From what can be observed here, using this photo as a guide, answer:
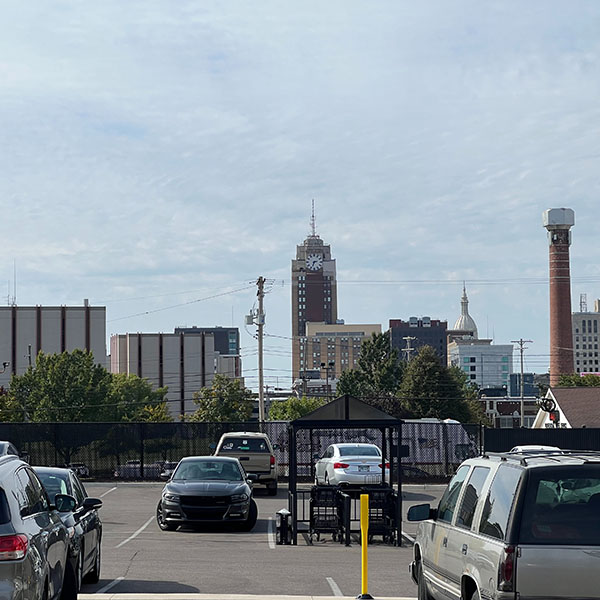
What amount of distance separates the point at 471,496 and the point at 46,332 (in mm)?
106716

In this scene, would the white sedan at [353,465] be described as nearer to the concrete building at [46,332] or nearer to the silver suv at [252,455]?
the silver suv at [252,455]

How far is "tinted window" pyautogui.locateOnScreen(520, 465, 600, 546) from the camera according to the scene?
771cm

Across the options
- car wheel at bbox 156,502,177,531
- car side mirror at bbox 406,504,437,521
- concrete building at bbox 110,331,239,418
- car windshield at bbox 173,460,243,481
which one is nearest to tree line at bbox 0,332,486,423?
concrete building at bbox 110,331,239,418

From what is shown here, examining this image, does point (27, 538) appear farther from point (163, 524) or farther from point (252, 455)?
point (252, 455)

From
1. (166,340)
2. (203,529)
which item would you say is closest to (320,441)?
(203,529)

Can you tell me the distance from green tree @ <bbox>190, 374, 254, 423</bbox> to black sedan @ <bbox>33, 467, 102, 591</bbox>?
67532mm

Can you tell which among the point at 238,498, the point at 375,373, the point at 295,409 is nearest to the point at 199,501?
the point at 238,498

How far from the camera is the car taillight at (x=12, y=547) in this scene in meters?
7.85

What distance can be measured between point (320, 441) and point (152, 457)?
5.81m

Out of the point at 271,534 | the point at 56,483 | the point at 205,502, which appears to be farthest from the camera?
the point at 271,534

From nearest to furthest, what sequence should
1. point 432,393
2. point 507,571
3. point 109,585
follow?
point 507,571 < point 109,585 < point 432,393

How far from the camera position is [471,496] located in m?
9.27

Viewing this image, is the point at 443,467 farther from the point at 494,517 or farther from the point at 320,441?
the point at 494,517

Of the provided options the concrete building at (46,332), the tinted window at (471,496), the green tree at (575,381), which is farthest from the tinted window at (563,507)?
the concrete building at (46,332)
